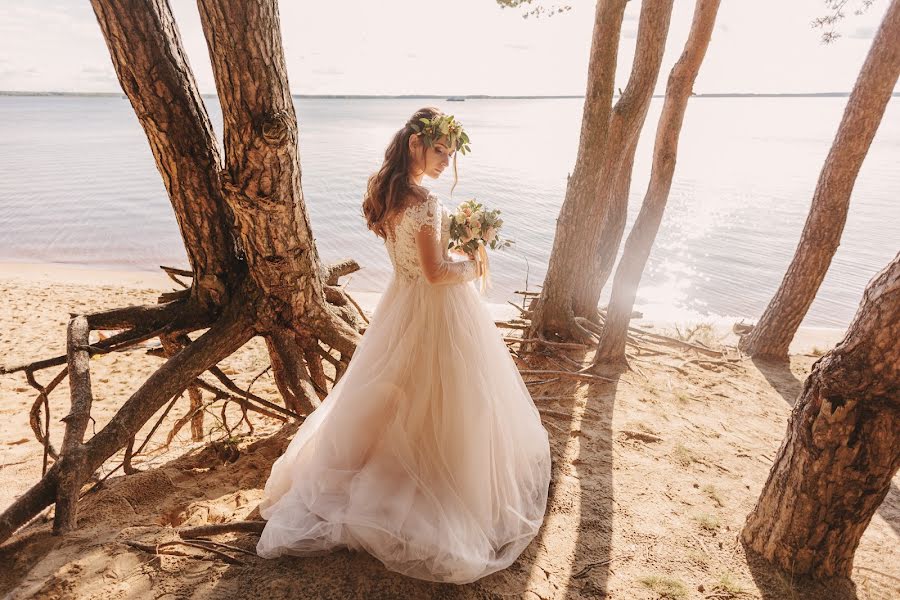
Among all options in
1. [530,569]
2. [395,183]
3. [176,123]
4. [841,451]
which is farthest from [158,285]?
[841,451]

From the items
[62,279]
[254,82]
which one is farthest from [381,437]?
[62,279]

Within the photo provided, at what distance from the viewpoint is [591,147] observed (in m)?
5.29

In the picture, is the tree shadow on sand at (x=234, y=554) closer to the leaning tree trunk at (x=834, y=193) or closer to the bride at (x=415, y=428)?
the bride at (x=415, y=428)

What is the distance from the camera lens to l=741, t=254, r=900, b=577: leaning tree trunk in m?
2.36

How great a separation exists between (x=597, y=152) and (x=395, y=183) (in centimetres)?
323

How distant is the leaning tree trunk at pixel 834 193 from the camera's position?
205 inches

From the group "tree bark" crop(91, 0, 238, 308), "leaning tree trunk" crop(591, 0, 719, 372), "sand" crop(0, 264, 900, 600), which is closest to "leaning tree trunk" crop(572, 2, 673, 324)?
"leaning tree trunk" crop(591, 0, 719, 372)

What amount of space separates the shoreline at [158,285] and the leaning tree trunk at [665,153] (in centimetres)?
299

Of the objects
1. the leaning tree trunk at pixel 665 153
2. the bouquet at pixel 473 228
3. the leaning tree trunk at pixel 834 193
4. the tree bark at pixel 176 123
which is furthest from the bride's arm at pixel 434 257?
the leaning tree trunk at pixel 834 193

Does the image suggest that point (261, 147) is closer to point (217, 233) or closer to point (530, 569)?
point (217, 233)

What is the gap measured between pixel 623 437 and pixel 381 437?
2.35m

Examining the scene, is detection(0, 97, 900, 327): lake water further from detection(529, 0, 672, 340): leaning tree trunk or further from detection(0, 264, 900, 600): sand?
detection(0, 264, 900, 600): sand

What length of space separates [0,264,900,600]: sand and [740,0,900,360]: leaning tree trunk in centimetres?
63

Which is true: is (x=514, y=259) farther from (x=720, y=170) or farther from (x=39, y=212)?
(x=720, y=170)
